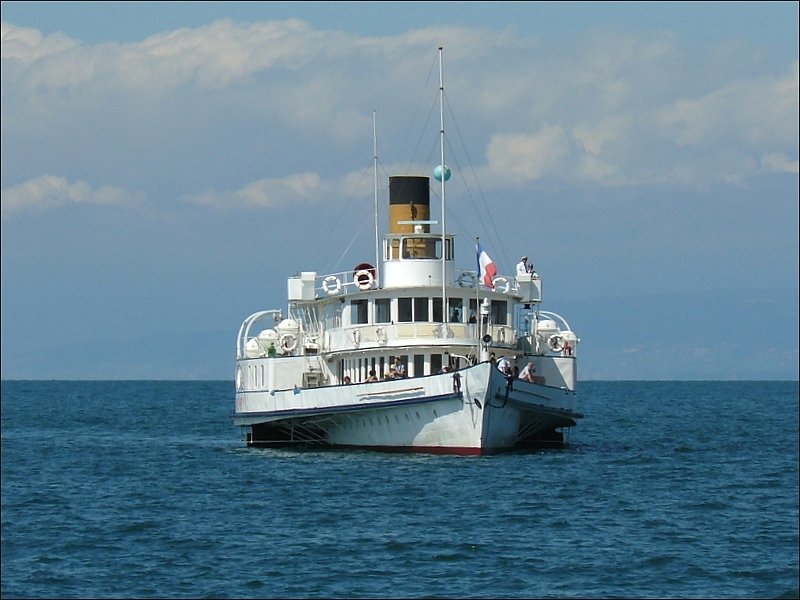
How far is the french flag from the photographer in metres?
57.0

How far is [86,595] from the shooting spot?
30.9 metres

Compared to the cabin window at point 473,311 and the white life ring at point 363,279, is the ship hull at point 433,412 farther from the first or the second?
the white life ring at point 363,279

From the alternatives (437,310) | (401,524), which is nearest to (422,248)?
(437,310)

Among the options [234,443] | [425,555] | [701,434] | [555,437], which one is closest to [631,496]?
[425,555]

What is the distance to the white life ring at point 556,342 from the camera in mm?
61594

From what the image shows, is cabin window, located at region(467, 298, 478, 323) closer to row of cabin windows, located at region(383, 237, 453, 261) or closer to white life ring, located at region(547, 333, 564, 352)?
row of cabin windows, located at region(383, 237, 453, 261)

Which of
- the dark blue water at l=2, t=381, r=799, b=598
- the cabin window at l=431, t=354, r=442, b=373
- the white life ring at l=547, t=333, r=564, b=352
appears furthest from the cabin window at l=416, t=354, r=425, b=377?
the white life ring at l=547, t=333, r=564, b=352

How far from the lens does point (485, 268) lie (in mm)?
57062

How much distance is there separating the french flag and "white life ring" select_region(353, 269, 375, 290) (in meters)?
4.09

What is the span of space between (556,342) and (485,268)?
247 inches

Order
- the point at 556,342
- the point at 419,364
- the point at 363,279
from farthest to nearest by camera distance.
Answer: the point at 556,342 → the point at 363,279 → the point at 419,364

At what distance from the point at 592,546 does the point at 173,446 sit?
116 ft

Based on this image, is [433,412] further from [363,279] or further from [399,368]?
[363,279]

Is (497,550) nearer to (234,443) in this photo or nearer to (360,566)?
(360,566)
